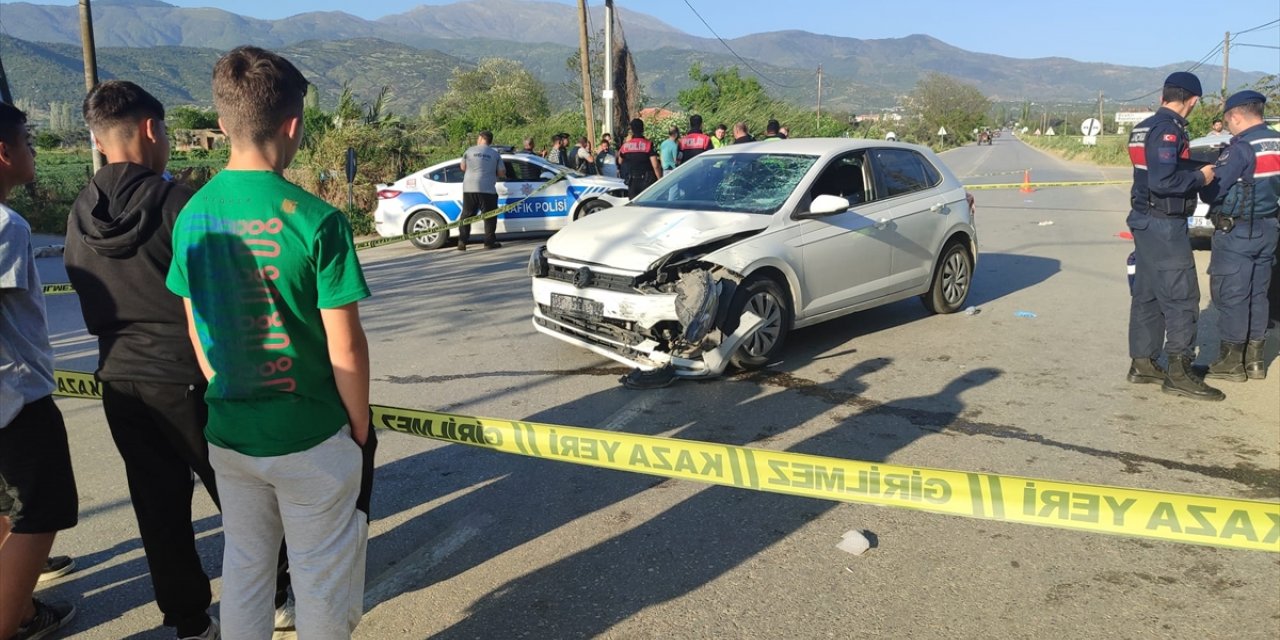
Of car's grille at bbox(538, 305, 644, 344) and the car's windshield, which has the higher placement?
the car's windshield

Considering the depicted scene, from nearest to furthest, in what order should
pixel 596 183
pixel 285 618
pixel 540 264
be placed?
pixel 285 618 → pixel 540 264 → pixel 596 183

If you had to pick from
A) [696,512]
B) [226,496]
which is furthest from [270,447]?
[696,512]

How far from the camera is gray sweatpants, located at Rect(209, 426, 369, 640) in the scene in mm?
2197

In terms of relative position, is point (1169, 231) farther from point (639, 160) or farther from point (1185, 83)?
→ point (639, 160)

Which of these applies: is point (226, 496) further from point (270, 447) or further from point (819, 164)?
point (819, 164)

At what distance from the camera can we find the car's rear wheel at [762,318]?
6.12m

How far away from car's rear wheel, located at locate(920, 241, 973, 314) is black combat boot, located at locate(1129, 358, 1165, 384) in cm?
220

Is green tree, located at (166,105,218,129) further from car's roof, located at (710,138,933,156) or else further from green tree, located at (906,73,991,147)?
green tree, located at (906,73,991,147)

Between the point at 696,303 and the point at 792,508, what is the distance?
1.91 m

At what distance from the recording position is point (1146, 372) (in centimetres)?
611

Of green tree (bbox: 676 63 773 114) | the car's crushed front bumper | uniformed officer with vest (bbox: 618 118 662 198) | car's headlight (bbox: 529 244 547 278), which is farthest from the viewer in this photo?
green tree (bbox: 676 63 773 114)

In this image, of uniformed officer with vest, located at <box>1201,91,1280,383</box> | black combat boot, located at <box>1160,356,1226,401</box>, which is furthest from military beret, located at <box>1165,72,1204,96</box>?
black combat boot, located at <box>1160,356,1226,401</box>

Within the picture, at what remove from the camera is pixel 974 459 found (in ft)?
15.7

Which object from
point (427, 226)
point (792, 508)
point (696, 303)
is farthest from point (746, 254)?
point (427, 226)
